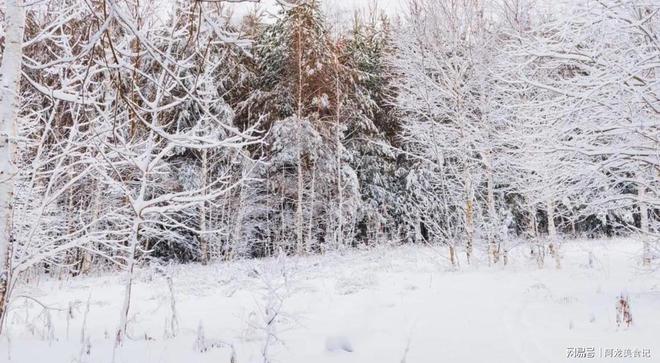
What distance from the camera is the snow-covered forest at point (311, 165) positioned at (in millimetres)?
3611

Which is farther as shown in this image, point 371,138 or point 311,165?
point 371,138

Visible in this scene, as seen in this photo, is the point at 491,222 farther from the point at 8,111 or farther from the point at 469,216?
the point at 8,111

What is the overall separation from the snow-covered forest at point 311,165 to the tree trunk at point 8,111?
13 mm

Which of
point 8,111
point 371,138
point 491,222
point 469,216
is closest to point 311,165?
point 371,138

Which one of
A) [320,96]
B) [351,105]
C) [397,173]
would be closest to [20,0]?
[320,96]

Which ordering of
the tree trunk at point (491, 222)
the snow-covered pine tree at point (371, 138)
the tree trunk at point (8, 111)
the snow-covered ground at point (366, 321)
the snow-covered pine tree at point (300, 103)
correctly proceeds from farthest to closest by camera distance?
the snow-covered pine tree at point (371, 138), the snow-covered pine tree at point (300, 103), the tree trunk at point (491, 222), the snow-covered ground at point (366, 321), the tree trunk at point (8, 111)

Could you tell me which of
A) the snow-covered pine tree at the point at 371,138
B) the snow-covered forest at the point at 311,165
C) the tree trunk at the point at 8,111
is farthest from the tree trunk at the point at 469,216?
the tree trunk at the point at 8,111

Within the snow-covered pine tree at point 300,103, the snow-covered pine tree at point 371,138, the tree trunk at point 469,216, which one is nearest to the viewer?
the tree trunk at point 469,216

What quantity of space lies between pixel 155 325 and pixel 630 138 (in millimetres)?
6551

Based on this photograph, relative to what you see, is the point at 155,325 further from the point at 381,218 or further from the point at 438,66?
the point at 381,218

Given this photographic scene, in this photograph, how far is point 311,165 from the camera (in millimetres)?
19656

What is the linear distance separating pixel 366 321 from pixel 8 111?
4.09 m

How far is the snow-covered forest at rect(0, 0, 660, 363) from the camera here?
3.61 m

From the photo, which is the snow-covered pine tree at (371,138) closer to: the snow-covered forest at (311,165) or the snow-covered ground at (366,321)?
the snow-covered forest at (311,165)
